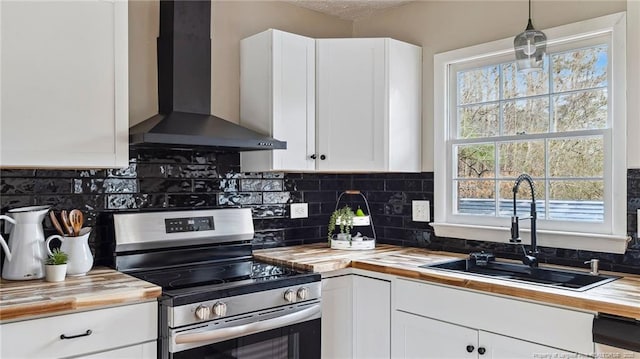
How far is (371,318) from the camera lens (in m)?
2.55

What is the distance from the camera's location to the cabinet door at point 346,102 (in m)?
2.92

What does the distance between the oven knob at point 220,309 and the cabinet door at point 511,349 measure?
1.03 meters

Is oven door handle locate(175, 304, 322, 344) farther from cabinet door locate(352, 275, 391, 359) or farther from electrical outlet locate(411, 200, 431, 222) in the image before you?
electrical outlet locate(411, 200, 431, 222)

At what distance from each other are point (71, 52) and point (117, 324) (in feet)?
3.56

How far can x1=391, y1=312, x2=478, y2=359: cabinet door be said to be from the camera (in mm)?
2150

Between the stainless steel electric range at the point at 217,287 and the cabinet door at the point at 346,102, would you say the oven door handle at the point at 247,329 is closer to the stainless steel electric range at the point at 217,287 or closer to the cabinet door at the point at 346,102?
the stainless steel electric range at the point at 217,287

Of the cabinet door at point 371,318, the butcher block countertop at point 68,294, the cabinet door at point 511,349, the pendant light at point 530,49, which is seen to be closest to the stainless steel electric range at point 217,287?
the butcher block countertop at point 68,294

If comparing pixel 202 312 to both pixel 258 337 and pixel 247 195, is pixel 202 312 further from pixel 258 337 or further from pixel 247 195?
pixel 247 195

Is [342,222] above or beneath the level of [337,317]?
above

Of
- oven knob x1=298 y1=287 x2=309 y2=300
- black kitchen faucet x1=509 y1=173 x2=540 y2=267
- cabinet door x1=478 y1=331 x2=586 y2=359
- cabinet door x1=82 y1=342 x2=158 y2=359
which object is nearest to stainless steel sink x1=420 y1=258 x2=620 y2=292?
black kitchen faucet x1=509 y1=173 x2=540 y2=267

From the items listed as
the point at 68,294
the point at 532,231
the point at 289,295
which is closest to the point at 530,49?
the point at 532,231

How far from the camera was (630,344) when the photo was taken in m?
1.65

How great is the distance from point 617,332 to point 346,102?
1.76 m

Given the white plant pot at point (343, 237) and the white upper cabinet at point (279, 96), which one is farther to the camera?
the white plant pot at point (343, 237)
